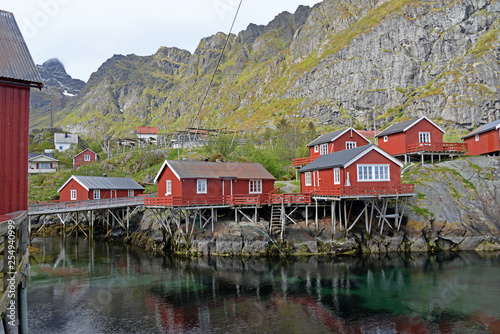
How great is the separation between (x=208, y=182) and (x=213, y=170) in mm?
2021

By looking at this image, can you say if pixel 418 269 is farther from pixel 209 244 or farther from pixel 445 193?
pixel 209 244

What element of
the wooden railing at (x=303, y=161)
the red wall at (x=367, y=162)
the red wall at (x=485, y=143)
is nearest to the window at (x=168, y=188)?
the red wall at (x=367, y=162)

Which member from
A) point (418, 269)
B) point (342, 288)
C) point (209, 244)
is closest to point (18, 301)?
point (342, 288)

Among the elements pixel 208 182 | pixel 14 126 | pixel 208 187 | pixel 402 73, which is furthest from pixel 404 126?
pixel 402 73

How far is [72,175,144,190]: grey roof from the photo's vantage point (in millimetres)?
47094

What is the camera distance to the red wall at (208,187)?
34.7 meters

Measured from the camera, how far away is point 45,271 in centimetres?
2836

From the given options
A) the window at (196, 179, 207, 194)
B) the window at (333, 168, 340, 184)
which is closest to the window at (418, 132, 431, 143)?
the window at (333, 168, 340, 184)

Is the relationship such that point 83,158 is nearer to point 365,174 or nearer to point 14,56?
point 365,174

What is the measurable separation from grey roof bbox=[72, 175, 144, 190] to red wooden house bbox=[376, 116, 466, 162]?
3760cm

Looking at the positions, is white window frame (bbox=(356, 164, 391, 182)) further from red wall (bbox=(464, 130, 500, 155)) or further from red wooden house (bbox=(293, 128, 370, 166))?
red wall (bbox=(464, 130, 500, 155))

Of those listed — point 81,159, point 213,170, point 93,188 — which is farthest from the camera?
point 81,159

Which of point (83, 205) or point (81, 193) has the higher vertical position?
point (81, 193)

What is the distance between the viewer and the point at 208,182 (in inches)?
1415
